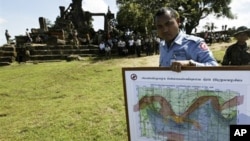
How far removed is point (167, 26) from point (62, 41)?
870 inches

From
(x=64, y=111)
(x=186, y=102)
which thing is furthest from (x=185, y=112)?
(x=64, y=111)

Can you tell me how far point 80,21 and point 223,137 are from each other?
2923 cm

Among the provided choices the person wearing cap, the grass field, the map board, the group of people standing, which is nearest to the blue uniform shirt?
the map board

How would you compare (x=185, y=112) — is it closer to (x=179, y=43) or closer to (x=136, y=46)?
(x=179, y=43)

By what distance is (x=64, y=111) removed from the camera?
6.61 m

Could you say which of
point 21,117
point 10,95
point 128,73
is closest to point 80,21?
point 10,95

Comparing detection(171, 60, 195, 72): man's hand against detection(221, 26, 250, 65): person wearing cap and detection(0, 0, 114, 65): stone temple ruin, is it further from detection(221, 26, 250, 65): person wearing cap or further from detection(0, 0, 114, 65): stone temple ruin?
detection(0, 0, 114, 65): stone temple ruin

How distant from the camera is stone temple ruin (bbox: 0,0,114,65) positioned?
2142cm

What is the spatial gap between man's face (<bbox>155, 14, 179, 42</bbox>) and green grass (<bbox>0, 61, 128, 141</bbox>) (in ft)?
8.47

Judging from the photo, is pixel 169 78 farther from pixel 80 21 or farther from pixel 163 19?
pixel 80 21

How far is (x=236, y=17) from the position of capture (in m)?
37.9

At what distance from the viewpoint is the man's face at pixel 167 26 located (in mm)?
2438

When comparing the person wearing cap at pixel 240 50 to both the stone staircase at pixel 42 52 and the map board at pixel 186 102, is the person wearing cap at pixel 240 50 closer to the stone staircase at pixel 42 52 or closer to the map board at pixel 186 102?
the map board at pixel 186 102

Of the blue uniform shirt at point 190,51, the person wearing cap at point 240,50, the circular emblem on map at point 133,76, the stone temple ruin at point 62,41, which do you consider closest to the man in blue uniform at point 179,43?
Result: the blue uniform shirt at point 190,51
